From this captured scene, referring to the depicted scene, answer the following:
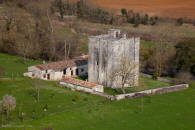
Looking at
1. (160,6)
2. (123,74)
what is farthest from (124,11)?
(123,74)

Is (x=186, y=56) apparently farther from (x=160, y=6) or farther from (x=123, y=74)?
(x=160, y=6)

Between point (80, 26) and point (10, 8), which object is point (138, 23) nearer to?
point (80, 26)

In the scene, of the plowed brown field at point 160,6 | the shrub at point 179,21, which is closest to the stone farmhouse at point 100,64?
the shrub at point 179,21

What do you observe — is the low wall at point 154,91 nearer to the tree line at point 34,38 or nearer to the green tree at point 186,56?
the green tree at point 186,56

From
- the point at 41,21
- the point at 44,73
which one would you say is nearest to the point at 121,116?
the point at 44,73

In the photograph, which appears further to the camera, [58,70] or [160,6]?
[160,6]

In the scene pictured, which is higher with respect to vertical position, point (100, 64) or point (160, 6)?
point (160, 6)

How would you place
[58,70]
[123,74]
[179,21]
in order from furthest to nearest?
[179,21], [58,70], [123,74]
